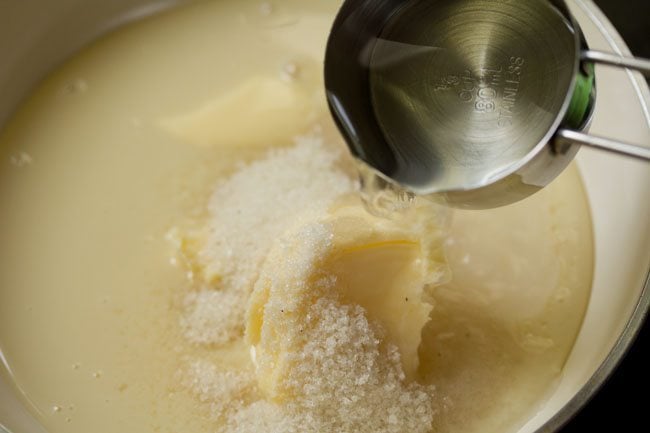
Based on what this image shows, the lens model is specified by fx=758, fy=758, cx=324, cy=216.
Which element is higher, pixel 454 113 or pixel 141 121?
pixel 454 113

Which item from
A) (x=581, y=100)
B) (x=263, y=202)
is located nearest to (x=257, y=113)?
(x=263, y=202)

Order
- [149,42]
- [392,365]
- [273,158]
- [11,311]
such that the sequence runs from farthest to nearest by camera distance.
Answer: [149,42]
[273,158]
[11,311]
[392,365]

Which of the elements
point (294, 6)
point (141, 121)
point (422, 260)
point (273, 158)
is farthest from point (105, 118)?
point (422, 260)

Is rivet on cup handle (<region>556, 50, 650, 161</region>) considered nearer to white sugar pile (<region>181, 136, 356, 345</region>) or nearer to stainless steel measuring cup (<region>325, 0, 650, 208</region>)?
stainless steel measuring cup (<region>325, 0, 650, 208</region>)

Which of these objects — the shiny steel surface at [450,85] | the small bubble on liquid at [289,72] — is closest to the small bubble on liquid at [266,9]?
the small bubble on liquid at [289,72]

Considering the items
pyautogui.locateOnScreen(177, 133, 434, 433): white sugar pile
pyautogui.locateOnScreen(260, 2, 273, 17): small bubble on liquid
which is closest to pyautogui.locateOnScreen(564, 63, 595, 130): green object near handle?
pyautogui.locateOnScreen(177, 133, 434, 433): white sugar pile

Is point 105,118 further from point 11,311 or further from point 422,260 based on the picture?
point 422,260

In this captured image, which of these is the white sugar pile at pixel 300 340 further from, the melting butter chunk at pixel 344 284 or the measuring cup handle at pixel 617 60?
the measuring cup handle at pixel 617 60
